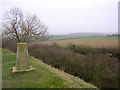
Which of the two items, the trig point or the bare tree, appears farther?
the bare tree

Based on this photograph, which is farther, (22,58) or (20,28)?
(20,28)

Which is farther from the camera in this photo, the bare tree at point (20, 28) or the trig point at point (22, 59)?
the bare tree at point (20, 28)

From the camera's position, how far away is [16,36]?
18.0 m

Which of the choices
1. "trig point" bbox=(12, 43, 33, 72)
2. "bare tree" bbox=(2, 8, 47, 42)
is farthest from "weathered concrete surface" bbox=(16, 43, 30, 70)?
"bare tree" bbox=(2, 8, 47, 42)

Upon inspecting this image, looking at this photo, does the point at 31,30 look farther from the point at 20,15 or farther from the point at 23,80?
the point at 23,80

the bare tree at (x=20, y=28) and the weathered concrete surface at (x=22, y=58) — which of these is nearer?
the weathered concrete surface at (x=22, y=58)

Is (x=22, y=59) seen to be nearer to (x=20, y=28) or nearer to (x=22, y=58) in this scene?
(x=22, y=58)

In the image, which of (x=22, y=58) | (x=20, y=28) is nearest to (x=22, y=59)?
(x=22, y=58)

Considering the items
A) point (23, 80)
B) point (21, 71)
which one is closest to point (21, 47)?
point (21, 71)

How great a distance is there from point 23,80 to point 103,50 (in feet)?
57.6

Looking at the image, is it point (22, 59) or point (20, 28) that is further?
point (20, 28)

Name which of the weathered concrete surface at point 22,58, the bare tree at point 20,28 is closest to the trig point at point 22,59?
the weathered concrete surface at point 22,58

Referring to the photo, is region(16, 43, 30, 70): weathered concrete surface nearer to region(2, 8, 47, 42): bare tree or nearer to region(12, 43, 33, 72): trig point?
region(12, 43, 33, 72): trig point

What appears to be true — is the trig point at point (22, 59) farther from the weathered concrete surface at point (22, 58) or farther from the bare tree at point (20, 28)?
the bare tree at point (20, 28)
